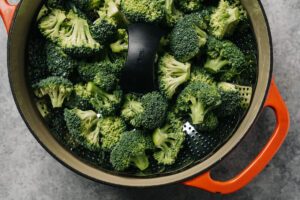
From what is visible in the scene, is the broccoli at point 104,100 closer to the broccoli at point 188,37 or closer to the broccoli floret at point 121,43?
the broccoli floret at point 121,43

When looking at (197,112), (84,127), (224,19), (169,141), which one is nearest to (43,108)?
(84,127)

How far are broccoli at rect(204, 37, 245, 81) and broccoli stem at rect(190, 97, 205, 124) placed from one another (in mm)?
219

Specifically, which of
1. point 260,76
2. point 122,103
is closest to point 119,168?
point 122,103

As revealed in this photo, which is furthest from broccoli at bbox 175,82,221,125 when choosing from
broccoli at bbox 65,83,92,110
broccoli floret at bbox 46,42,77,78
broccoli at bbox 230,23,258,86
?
broccoli floret at bbox 46,42,77,78

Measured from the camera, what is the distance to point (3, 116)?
190 centimetres

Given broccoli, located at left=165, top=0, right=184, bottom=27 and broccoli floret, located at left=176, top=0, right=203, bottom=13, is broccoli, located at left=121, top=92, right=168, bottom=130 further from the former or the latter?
broccoli floret, located at left=176, top=0, right=203, bottom=13

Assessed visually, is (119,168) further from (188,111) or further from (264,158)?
(264,158)

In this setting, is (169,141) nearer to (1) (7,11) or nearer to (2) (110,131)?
(2) (110,131)

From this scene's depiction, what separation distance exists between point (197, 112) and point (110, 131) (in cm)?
50

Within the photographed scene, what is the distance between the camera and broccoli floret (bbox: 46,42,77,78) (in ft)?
5.35

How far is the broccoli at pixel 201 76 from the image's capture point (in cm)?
162

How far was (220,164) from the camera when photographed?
1844 millimetres

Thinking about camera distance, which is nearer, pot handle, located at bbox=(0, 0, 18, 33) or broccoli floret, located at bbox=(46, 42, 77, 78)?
pot handle, located at bbox=(0, 0, 18, 33)

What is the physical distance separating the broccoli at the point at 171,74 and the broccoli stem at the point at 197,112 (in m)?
0.13
